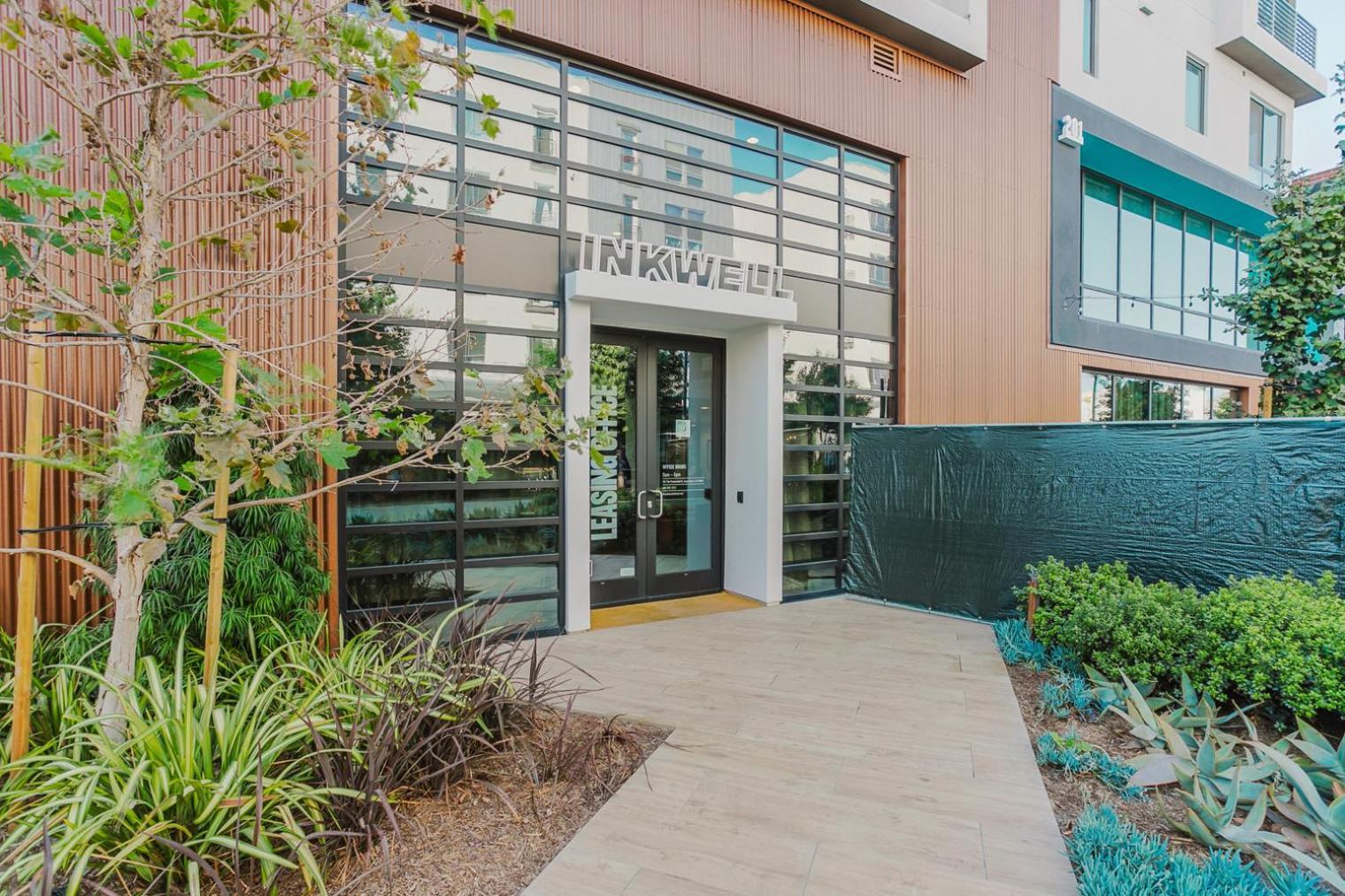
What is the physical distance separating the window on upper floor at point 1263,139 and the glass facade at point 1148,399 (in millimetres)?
4540

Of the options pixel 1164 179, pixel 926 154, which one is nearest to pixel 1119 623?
pixel 926 154

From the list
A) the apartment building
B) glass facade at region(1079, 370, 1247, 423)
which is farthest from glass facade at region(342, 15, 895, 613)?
glass facade at region(1079, 370, 1247, 423)

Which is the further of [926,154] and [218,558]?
[926,154]

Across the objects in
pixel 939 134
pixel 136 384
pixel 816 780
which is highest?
pixel 939 134

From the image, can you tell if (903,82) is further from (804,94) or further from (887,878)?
(887,878)

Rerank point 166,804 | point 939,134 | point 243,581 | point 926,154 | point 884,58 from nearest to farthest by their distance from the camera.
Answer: point 166,804 < point 243,581 < point 884,58 < point 926,154 < point 939,134

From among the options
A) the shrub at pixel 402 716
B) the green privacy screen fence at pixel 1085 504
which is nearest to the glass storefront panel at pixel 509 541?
the shrub at pixel 402 716

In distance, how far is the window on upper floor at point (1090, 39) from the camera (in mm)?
10078

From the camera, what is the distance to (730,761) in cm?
336

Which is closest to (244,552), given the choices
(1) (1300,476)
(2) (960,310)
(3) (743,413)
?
(3) (743,413)

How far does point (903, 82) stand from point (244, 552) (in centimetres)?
837

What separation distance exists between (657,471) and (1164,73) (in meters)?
11.5

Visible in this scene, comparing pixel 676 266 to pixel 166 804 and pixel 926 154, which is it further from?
pixel 166 804

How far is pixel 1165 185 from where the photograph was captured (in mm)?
A: 11180
